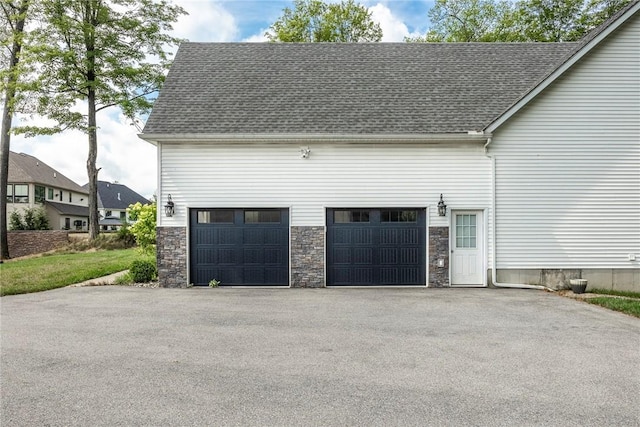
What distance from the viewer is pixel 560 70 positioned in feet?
33.9

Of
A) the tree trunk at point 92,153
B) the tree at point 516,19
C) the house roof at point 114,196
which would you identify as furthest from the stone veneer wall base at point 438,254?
the house roof at point 114,196

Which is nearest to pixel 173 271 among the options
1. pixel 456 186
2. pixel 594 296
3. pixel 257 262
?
pixel 257 262

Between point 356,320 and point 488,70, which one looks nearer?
point 356,320

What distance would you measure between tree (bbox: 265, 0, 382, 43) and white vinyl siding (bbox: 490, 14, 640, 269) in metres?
18.3

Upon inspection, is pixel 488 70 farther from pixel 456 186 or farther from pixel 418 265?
pixel 418 265

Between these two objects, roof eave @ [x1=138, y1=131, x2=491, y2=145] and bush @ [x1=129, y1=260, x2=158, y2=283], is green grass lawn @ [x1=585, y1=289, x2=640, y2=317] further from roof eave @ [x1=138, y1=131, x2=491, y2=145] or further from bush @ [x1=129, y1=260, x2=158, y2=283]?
bush @ [x1=129, y1=260, x2=158, y2=283]

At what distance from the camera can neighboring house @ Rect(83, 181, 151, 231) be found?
50.8 m

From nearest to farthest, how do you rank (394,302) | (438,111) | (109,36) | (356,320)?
(356,320) < (394,302) < (438,111) < (109,36)

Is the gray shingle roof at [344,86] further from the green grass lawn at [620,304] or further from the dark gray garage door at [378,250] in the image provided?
the green grass lawn at [620,304]

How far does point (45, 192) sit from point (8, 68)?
62.2 ft

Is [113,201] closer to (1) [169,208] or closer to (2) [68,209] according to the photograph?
(2) [68,209]

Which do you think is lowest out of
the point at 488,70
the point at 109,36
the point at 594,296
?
the point at 594,296

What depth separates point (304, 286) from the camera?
35.8ft

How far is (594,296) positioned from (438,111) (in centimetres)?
638
